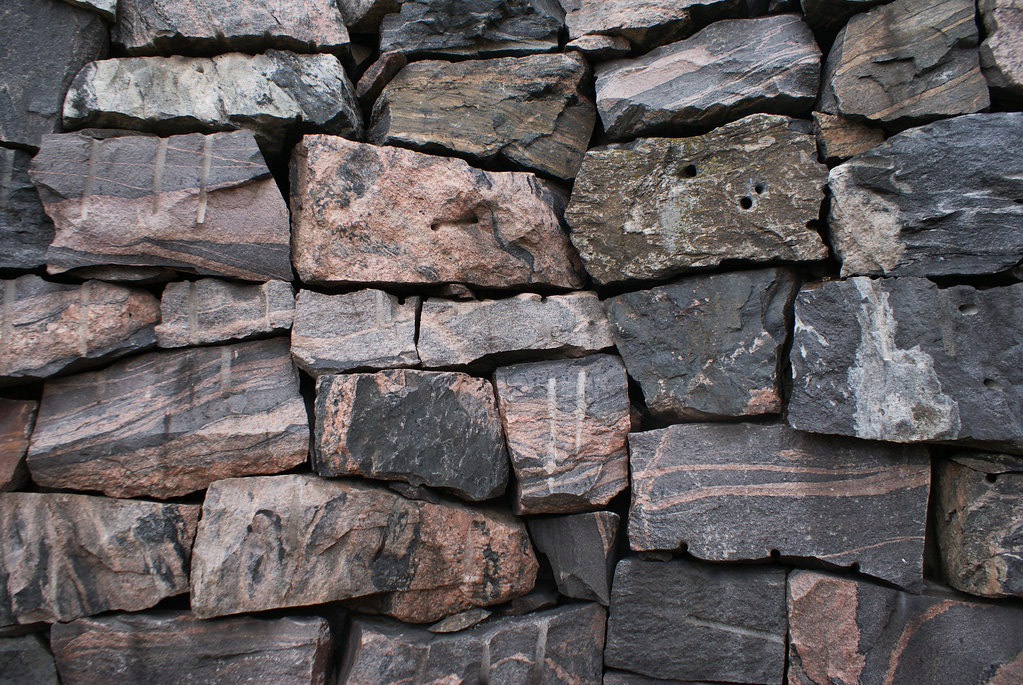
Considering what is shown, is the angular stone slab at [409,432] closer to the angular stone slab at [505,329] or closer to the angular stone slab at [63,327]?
the angular stone slab at [505,329]

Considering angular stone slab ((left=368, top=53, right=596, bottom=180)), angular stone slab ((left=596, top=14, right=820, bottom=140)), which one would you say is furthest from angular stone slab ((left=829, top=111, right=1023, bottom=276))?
angular stone slab ((left=368, top=53, right=596, bottom=180))

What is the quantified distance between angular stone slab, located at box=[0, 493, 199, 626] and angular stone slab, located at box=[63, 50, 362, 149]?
1225 millimetres

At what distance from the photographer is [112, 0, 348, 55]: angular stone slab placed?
2238mm

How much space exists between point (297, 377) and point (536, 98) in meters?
1.28

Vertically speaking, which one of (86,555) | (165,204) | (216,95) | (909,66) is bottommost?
(86,555)

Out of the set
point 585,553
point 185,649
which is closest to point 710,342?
point 585,553

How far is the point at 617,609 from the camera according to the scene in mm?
2217

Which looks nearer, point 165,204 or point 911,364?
point 911,364

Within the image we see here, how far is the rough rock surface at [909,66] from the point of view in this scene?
2.02 metres

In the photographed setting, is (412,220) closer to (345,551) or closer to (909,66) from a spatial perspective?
(345,551)

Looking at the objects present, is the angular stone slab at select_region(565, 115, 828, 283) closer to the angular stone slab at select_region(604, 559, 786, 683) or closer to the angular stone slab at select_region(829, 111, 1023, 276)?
the angular stone slab at select_region(829, 111, 1023, 276)

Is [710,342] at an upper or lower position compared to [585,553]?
upper

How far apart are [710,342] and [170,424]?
5.66 ft

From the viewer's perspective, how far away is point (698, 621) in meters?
2.16
